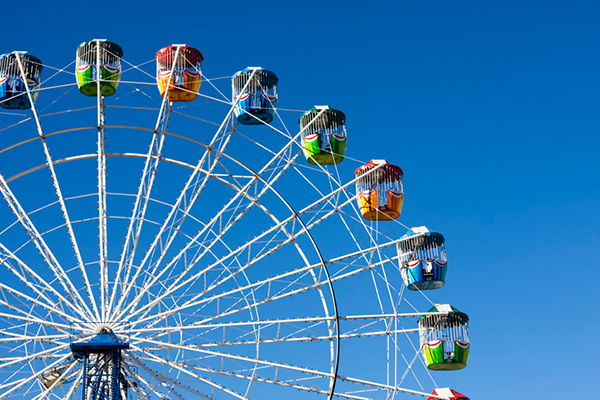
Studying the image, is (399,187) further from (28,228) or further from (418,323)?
(28,228)

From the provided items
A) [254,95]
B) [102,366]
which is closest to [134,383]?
[102,366]

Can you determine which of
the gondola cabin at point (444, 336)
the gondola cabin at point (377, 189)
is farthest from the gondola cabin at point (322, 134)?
the gondola cabin at point (444, 336)

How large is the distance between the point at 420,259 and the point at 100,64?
11.1m

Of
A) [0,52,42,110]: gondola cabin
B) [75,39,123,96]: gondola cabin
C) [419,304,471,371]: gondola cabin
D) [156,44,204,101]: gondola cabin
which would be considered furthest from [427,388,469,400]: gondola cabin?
[0,52,42,110]: gondola cabin

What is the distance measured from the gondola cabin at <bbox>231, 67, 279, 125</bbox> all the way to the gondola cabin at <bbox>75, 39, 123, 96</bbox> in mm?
3486

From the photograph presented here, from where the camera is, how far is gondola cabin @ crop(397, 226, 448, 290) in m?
26.3

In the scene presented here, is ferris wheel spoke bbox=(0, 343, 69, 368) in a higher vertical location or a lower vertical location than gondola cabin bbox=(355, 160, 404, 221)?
lower

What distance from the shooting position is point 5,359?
21688 mm

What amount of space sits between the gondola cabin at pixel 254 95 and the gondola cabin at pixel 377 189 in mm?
3357

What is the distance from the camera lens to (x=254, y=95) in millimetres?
25688

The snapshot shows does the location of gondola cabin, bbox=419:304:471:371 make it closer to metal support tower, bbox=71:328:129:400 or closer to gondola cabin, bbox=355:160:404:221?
gondola cabin, bbox=355:160:404:221

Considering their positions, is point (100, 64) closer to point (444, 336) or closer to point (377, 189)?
point (377, 189)

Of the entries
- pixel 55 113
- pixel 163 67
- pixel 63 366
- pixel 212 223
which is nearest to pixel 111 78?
pixel 163 67

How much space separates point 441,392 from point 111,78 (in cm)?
1334
